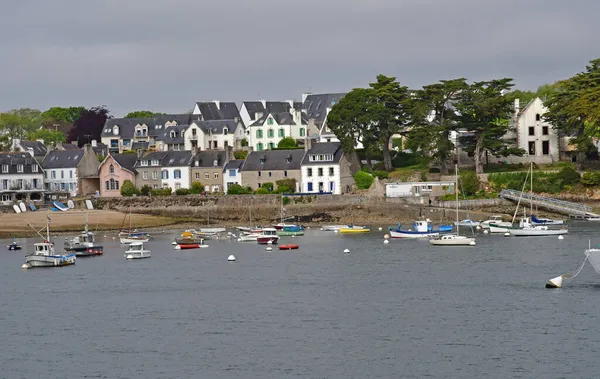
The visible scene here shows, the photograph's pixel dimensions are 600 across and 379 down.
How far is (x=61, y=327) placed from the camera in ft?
146

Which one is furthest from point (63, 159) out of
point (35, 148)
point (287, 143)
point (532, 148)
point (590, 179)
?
point (590, 179)

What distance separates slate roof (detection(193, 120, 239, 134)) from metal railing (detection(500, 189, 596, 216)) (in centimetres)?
3845

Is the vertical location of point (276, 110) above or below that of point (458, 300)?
above

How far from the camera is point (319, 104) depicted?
127m

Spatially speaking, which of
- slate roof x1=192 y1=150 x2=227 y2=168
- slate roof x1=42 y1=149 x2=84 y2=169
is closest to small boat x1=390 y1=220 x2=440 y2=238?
slate roof x1=192 y1=150 x2=227 y2=168

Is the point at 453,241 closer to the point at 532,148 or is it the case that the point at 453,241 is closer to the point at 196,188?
the point at 532,148

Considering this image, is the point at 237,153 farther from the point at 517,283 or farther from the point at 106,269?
the point at 517,283

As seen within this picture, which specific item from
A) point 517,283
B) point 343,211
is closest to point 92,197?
point 343,211

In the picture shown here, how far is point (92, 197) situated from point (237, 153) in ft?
51.7

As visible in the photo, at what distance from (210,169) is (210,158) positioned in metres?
1.60

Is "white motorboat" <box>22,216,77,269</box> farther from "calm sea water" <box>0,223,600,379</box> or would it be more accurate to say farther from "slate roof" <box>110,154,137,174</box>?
"slate roof" <box>110,154,137,174</box>

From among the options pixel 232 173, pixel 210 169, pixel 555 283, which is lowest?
pixel 555 283

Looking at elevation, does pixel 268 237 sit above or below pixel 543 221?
below

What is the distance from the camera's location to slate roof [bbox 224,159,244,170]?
102m
